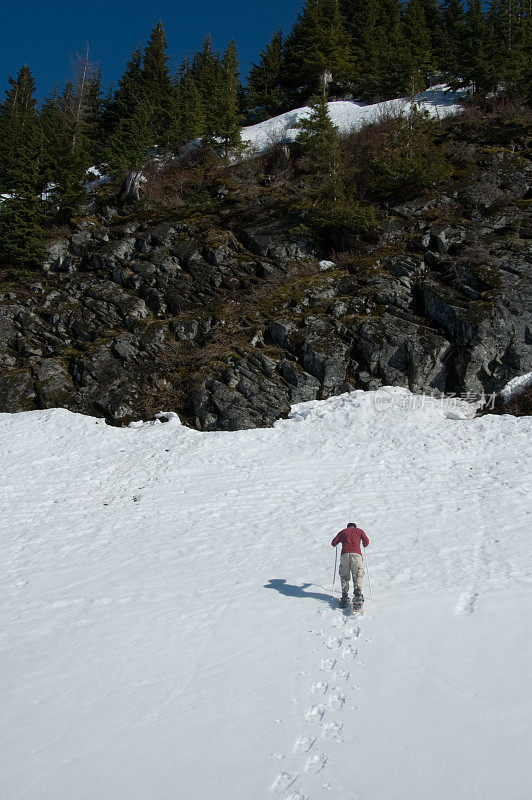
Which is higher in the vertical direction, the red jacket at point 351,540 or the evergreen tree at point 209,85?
the evergreen tree at point 209,85

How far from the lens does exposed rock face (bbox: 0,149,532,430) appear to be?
1742 cm

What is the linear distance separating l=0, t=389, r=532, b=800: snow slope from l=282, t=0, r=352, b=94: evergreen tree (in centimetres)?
3579

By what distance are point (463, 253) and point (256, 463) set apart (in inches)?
541

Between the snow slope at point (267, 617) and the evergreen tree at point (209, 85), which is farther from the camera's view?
the evergreen tree at point (209, 85)

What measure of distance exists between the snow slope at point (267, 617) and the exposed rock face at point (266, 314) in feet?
8.70

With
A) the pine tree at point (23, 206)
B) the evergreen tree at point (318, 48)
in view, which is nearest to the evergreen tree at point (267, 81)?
the evergreen tree at point (318, 48)

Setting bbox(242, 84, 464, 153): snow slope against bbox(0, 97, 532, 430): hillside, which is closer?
bbox(0, 97, 532, 430): hillside

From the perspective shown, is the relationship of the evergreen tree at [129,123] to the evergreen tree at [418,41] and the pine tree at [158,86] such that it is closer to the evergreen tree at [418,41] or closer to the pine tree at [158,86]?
the pine tree at [158,86]

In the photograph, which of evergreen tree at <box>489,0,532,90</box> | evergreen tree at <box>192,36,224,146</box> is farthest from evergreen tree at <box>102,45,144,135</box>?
evergreen tree at <box>489,0,532,90</box>

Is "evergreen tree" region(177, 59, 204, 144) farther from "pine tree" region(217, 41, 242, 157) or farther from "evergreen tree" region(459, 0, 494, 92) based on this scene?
"evergreen tree" region(459, 0, 494, 92)

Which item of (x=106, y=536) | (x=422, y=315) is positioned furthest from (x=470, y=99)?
(x=106, y=536)

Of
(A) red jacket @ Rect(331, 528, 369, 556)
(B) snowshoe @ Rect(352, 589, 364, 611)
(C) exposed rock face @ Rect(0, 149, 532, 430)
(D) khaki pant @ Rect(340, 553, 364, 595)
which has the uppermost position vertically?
(C) exposed rock face @ Rect(0, 149, 532, 430)

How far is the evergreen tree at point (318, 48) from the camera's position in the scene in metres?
36.8

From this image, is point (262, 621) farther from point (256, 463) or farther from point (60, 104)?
point (60, 104)
